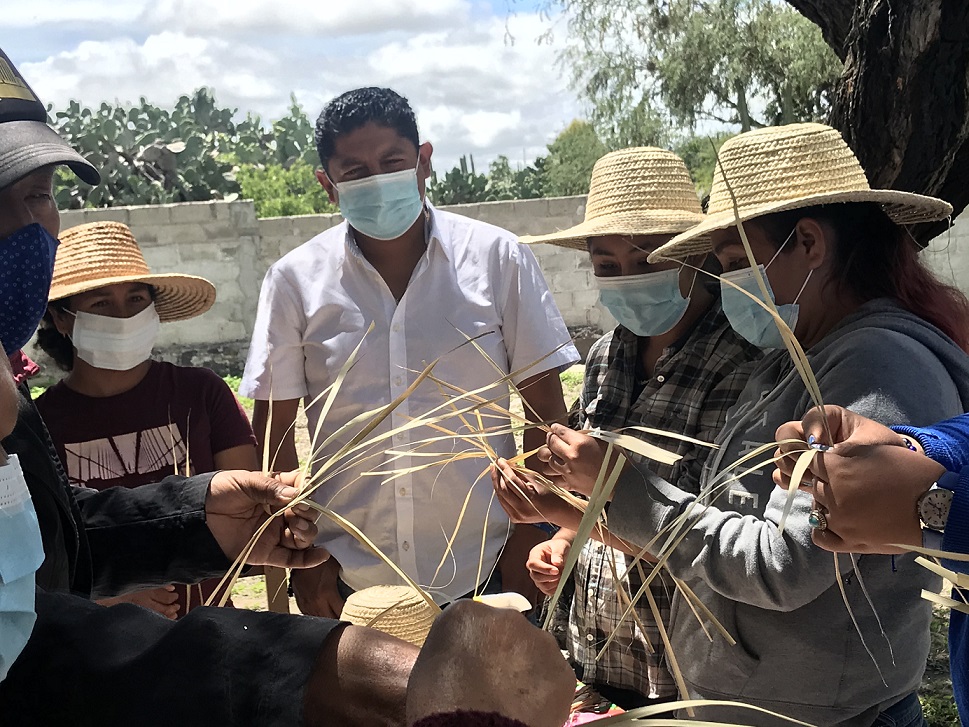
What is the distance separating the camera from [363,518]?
2.80 m

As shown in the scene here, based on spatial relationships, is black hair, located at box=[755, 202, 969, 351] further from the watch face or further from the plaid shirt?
the watch face

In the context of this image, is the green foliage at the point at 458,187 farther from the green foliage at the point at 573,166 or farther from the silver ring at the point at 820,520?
the silver ring at the point at 820,520

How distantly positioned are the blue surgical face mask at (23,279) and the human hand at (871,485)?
1.35 metres

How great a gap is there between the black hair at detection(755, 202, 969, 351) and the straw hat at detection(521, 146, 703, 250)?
62 centimetres

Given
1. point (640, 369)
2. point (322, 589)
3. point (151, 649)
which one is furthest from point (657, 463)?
point (151, 649)

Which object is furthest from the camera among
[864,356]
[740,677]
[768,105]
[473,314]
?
[768,105]

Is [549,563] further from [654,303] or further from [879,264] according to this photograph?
[879,264]

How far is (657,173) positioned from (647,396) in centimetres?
72

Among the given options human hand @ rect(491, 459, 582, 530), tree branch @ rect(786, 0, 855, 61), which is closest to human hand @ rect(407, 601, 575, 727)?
human hand @ rect(491, 459, 582, 530)

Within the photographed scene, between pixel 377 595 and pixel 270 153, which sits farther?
pixel 270 153

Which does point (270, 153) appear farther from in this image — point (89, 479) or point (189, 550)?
point (189, 550)

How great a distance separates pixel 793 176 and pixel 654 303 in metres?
0.58

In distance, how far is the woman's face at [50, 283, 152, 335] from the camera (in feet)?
9.93

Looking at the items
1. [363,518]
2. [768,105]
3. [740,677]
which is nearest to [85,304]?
[363,518]
